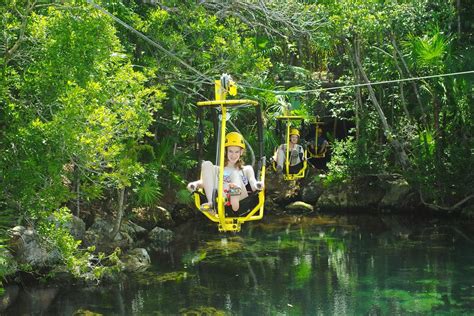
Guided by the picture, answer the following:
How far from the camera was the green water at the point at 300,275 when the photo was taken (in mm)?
9328

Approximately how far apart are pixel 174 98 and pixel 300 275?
193 inches

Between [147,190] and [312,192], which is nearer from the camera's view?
[147,190]

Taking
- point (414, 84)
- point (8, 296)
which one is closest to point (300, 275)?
point (8, 296)

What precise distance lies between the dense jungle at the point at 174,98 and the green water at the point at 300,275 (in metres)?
0.69

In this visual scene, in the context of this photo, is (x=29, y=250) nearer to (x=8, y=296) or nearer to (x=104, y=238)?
(x=8, y=296)

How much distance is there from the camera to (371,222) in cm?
1583

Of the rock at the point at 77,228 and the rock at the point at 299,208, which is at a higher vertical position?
the rock at the point at 299,208

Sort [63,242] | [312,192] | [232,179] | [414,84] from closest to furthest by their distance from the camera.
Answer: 1. [232,179]
2. [63,242]
3. [414,84]
4. [312,192]

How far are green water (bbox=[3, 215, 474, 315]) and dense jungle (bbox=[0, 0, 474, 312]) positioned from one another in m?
0.69

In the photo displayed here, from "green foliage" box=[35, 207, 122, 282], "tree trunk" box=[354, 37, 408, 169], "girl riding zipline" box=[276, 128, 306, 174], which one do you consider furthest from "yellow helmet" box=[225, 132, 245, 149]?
"tree trunk" box=[354, 37, 408, 169]

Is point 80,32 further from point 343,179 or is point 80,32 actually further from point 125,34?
point 343,179

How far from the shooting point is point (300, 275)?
1109 cm

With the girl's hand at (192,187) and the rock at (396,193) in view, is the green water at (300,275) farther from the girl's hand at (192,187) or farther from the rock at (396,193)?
the girl's hand at (192,187)

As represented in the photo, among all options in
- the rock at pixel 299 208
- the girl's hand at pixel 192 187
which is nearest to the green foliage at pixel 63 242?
the girl's hand at pixel 192 187
